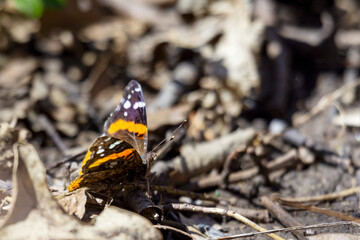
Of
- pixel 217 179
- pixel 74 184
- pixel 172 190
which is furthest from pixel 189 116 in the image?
pixel 74 184

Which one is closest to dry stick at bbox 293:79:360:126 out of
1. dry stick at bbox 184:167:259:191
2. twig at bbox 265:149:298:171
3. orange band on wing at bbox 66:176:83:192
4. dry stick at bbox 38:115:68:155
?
twig at bbox 265:149:298:171

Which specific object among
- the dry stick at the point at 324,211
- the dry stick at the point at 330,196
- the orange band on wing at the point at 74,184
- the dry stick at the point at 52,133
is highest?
the orange band on wing at the point at 74,184

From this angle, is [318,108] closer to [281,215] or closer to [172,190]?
[281,215]

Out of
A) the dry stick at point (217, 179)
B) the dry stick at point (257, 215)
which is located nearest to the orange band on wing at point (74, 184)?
the dry stick at point (217, 179)

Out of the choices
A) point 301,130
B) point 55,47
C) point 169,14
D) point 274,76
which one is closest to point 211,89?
point 274,76

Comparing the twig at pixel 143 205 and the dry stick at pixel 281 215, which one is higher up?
the twig at pixel 143 205

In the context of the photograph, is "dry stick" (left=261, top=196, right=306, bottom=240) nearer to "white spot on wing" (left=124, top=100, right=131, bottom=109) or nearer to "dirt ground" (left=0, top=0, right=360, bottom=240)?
"dirt ground" (left=0, top=0, right=360, bottom=240)

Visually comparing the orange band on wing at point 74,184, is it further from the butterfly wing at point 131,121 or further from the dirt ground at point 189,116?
the butterfly wing at point 131,121
